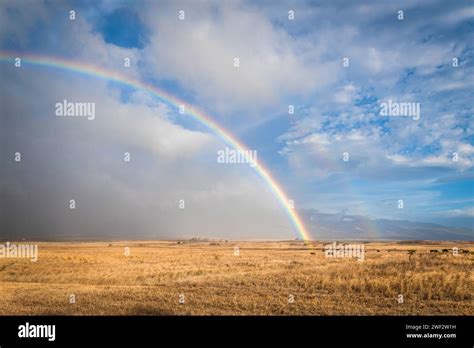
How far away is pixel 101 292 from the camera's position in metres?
17.4

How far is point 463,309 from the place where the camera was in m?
13.8
